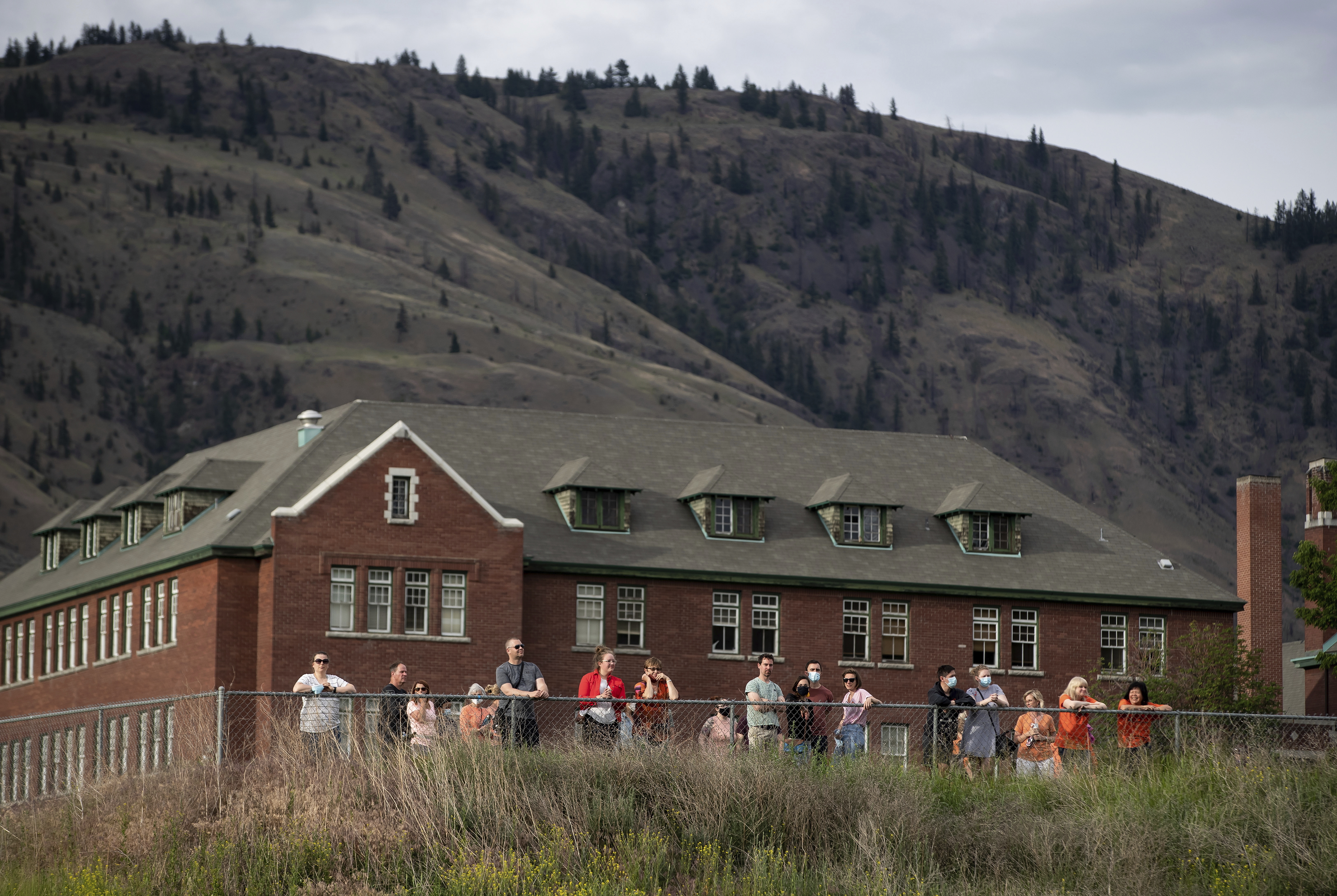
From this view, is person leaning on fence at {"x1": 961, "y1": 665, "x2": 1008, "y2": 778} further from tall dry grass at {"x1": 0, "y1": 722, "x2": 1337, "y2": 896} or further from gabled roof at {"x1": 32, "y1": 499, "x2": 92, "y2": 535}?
gabled roof at {"x1": 32, "y1": 499, "x2": 92, "y2": 535}

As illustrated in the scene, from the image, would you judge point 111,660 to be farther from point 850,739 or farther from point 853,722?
point 850,739

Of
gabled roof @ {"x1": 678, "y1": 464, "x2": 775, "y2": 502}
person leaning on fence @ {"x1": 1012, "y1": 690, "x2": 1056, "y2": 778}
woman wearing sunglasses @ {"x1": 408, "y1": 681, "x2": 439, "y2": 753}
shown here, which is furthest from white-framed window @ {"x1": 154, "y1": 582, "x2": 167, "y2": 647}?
Result: person leaning on fence @ {"x1": 1012, "y1": 690, "x2": 1056, "y2": 778}

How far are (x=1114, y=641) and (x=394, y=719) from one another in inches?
1436

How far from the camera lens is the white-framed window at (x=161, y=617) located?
52438 mm

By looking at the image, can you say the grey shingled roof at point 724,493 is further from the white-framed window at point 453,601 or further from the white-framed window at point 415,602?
the white-framed window at point 453,601

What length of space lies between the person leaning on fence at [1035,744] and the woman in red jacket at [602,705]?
4.95m

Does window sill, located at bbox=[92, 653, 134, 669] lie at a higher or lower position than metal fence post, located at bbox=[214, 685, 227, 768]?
lower

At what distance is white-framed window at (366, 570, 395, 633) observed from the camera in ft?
162

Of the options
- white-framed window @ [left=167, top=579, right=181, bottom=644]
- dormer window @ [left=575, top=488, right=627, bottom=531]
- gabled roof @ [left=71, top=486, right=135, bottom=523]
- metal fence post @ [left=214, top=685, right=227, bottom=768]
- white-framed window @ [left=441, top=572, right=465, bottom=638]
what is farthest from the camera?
gabled roof @ [left=71, top=486, right=135, bottom=523]

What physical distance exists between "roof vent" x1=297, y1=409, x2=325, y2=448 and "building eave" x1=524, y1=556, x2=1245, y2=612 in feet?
28.4

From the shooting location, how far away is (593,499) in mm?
53781

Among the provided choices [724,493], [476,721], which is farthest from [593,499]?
[476,721]

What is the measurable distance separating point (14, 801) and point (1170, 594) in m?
39.0

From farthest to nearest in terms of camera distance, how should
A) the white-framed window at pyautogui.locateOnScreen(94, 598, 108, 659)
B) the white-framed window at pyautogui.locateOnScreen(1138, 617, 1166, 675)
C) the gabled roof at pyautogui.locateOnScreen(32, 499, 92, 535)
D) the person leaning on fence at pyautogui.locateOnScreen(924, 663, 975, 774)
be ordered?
the gabled roof at pyautogui.locateOnScreen(32, 499, 92, 535) < the white-framed window at pyautogui.locateOnScreen(94, 598, 108, 659) < the white-framed window at pyautogui.locateOnScreen(1138, 617, 1166, 675) < the person leaning on fence at pyautogui.locateOnScreen(924, 663, 975, 774)
